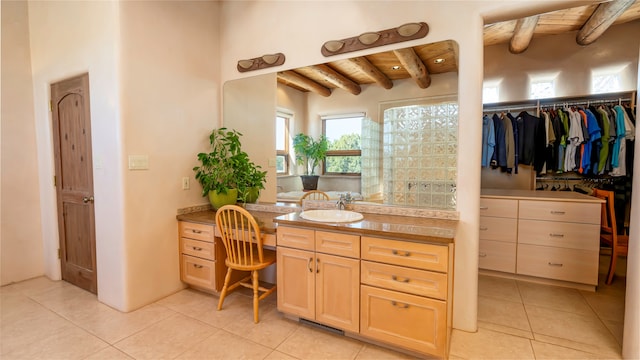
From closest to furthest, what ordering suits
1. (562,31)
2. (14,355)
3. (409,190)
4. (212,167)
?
1. (14,355)
2. (409,190)
3. (212,167)
4. (562,31)

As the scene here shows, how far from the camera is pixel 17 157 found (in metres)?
2.90

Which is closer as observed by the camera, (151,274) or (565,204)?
(151,274)

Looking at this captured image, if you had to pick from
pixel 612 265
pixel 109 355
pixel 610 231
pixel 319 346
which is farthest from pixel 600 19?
pixel 109 355

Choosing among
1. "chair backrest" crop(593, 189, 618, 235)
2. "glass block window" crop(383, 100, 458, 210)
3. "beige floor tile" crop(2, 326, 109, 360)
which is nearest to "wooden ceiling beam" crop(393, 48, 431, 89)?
"glass block window" crop(383, 100, 458, 210)

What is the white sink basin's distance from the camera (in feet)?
7.14

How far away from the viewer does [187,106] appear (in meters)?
2.71

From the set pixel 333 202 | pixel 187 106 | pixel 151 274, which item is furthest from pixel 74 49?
pixel 333 202

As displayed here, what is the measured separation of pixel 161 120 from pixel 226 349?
190cm

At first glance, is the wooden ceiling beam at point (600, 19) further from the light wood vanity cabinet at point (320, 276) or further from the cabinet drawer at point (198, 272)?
the cabinet drawer at point (198, 272)

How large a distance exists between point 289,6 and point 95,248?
2768 millimetres

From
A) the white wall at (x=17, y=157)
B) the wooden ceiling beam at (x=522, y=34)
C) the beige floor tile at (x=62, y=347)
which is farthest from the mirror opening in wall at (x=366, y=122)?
the white wall at (x=17, y=157)

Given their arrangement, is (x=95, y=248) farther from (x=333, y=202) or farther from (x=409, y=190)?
(x=409, y=190)

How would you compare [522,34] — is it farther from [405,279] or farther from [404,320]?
[404,320]

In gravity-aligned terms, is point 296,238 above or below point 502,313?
above
